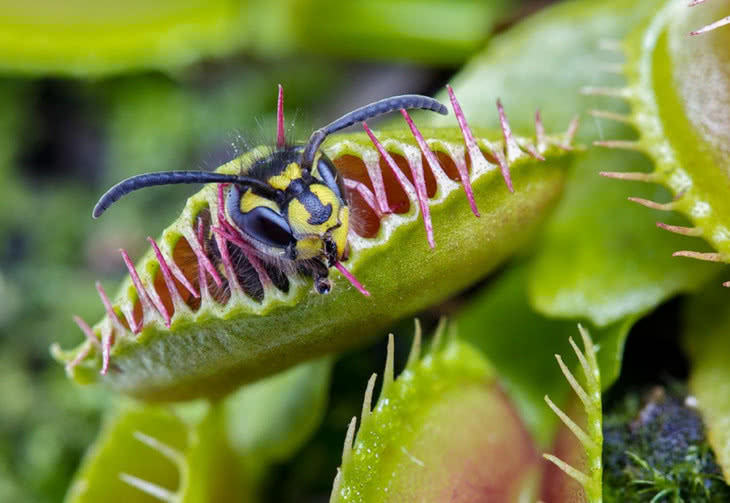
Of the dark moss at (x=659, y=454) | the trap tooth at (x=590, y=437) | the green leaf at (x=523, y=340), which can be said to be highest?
the trap tooth at (x=590, y=437)

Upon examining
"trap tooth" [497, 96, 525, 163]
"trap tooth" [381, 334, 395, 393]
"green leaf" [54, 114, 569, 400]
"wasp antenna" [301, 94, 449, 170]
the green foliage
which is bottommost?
"trap tooth" [381, 334, 395, 393]

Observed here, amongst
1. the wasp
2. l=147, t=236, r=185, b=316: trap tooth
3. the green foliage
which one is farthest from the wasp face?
the green foliage

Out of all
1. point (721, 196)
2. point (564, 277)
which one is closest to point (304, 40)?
point (564, 277)

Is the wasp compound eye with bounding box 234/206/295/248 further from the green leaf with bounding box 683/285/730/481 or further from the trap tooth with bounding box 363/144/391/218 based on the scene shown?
the green leaf with bounding box 683/285/730/481

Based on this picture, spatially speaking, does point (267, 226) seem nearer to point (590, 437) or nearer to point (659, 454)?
point (590, 437)

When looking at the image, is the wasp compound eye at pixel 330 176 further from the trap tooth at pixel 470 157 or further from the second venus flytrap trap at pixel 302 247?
the trap tooth at pixel 470 157

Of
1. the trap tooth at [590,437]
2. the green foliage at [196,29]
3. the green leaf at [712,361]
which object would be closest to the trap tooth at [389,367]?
the trap tooth at [590,437]

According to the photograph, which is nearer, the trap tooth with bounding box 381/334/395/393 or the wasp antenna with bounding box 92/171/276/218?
the wasp antenna with bounding box 92/171/276/218
